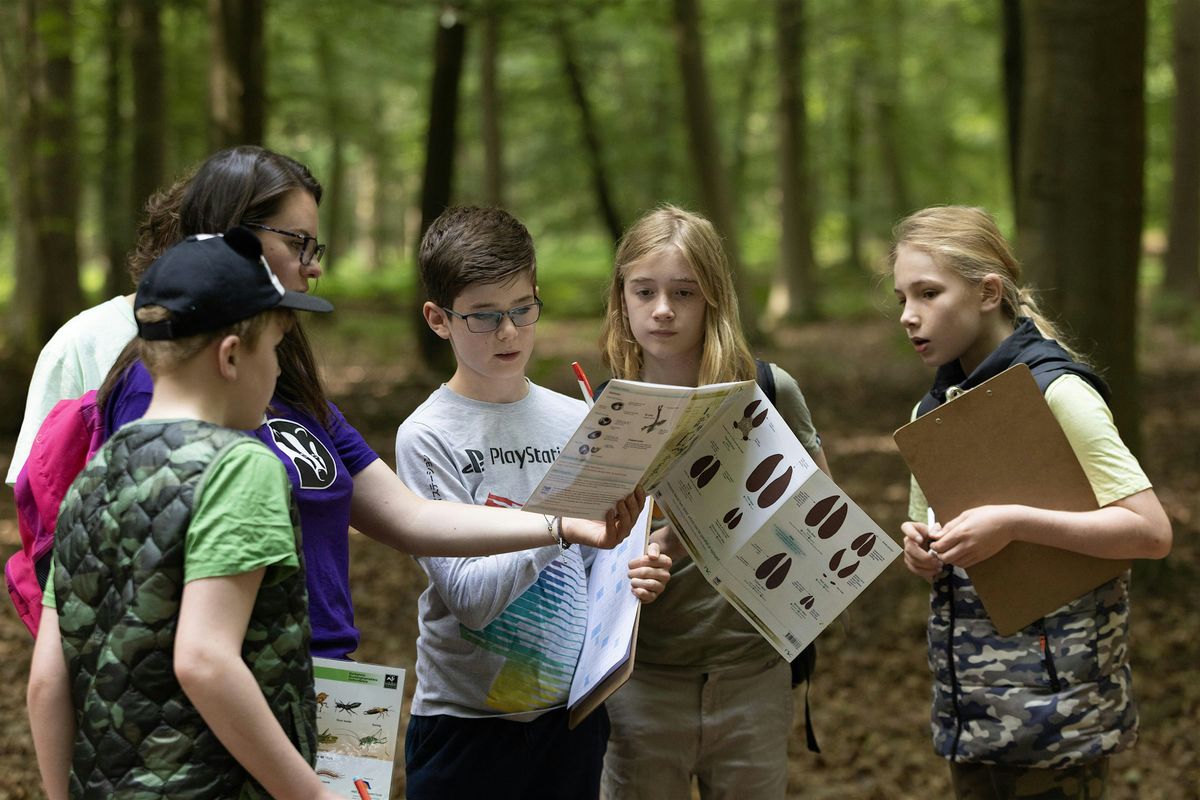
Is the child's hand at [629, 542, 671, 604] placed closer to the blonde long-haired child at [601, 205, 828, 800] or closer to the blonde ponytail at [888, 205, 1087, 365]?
the blonde long-haired child at [601, 205, 828, 800]

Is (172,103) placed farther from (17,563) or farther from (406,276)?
(17,563)

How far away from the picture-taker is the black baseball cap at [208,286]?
1.82 metres

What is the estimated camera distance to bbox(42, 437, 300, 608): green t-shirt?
1742 mm

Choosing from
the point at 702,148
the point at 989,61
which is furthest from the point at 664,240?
the point at 989,61

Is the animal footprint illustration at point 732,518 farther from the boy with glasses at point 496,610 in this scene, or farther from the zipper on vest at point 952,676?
the zipper on vest at point 952,676

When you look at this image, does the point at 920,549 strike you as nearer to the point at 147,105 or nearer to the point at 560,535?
the point at 560,535

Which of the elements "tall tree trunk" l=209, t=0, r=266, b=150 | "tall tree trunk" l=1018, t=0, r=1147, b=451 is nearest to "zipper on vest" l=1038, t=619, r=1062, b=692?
"tall tree trunk" l=1018, t=0, r=1147, b=451

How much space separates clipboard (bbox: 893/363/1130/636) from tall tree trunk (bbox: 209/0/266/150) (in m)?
8.77

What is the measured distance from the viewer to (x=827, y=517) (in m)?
2.59

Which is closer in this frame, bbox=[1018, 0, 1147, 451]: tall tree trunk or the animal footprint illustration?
the animal footprint illustration

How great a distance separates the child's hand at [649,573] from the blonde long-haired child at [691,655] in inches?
17.1

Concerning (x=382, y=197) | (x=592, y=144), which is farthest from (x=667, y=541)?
(x=382, y=197)

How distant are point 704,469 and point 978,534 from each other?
66 cm

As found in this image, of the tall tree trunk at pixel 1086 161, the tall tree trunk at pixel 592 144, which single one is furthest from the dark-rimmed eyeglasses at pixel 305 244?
the tall tree trunk at pixel 592 144
